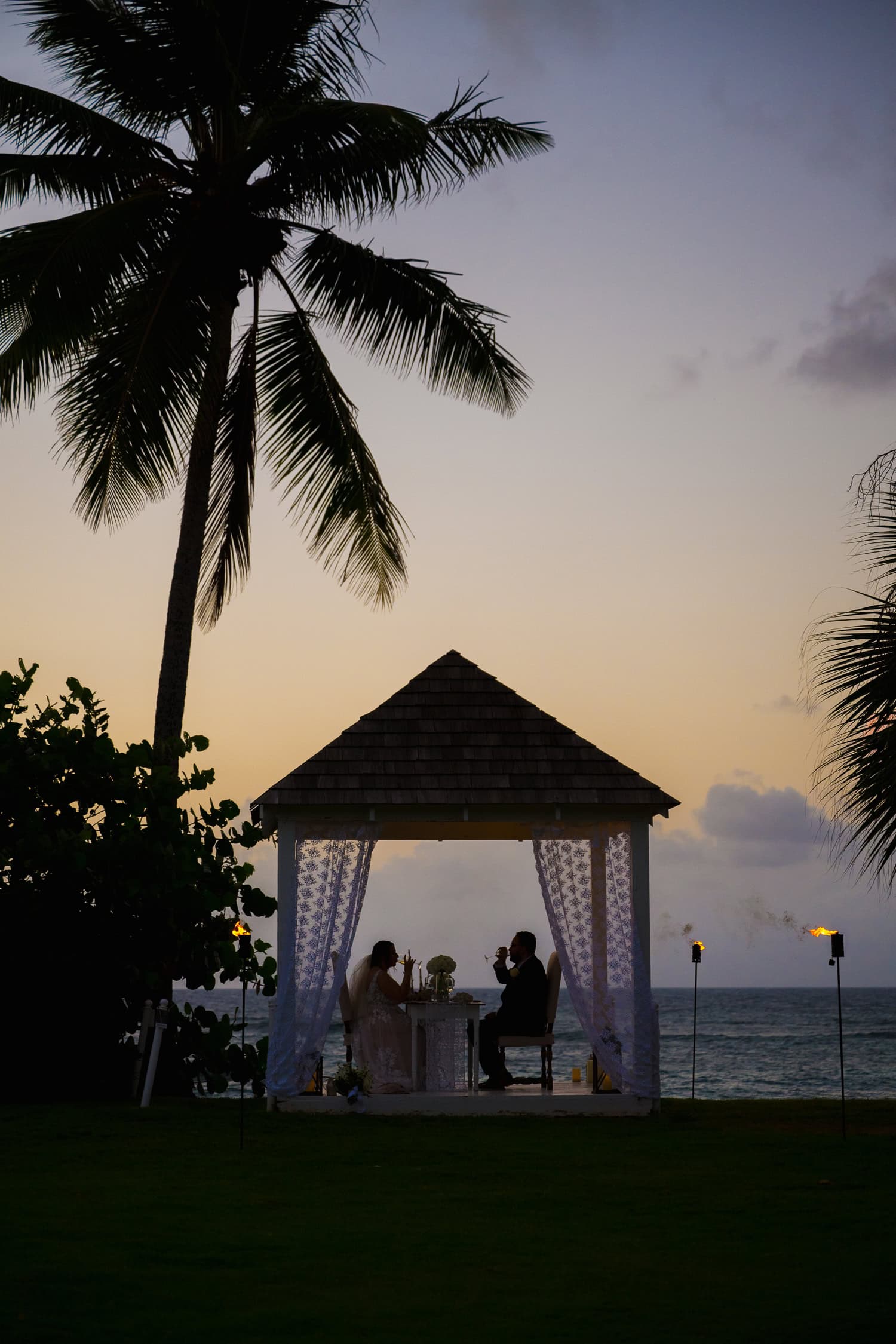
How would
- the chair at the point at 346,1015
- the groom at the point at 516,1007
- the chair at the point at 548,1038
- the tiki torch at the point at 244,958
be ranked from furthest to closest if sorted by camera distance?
1. the groom at the point at 516,1007
2. the chair at the point at 548,1038
3. the chair at the point at 346,1015
4. the tiki torch at the point at 244,958

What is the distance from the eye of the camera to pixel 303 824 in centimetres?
1196

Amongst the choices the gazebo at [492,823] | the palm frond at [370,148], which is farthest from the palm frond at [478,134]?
the gazebo at [492,823]

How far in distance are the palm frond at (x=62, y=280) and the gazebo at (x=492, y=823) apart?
13.7 ft

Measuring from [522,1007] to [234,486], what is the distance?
5.93m

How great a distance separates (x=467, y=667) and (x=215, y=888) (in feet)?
9.71

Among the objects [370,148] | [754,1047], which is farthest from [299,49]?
[754,1047]

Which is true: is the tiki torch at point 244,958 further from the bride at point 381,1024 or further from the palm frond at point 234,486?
the palm frond at point 234,486

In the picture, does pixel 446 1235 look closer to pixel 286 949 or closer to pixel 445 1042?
pixel 286 949

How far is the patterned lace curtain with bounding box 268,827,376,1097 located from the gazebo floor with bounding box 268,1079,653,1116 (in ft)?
0.66

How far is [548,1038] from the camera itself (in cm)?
1259

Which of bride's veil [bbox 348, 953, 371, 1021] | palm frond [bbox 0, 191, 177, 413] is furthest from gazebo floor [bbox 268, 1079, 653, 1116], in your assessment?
palm frond [bbox 0, 191, 177, 413]

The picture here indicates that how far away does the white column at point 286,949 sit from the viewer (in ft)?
38.6

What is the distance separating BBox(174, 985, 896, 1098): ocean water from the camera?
34062 millimetres

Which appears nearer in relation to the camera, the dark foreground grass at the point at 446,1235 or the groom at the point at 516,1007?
the dark foreground grass at the point at 446,1235
